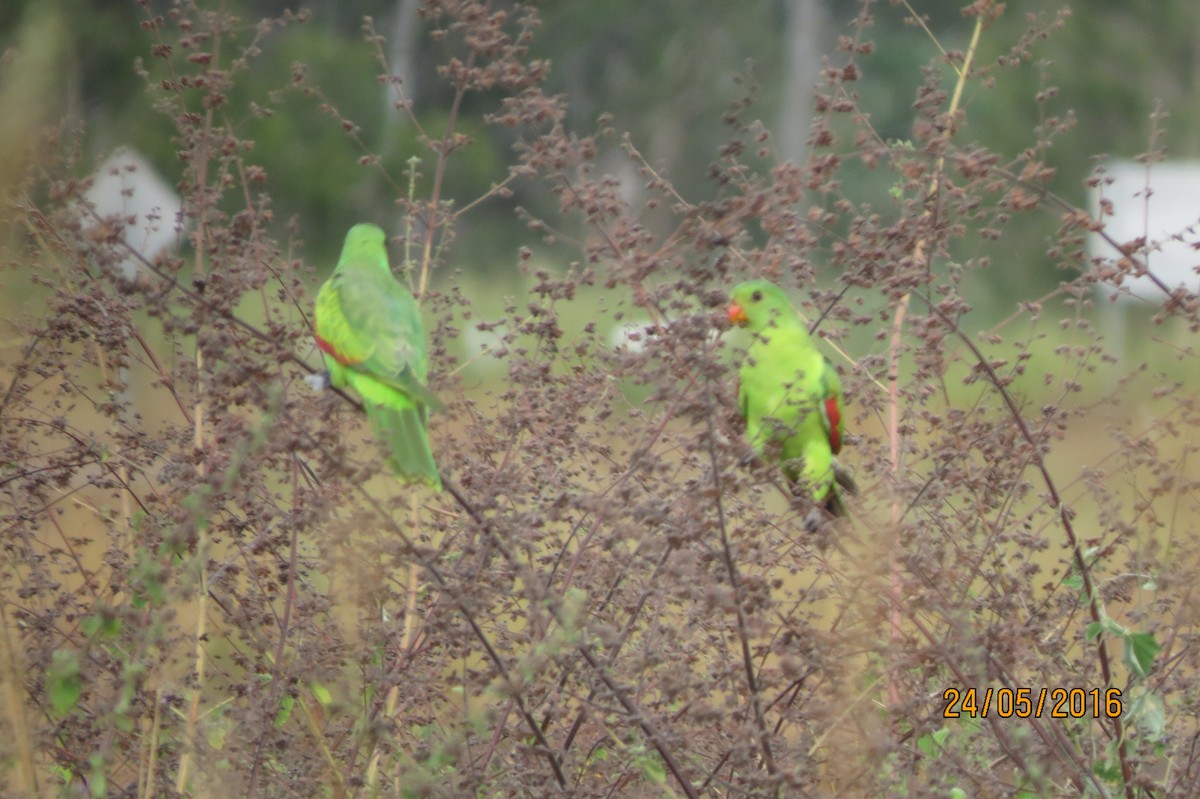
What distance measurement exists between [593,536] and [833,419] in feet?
4.34

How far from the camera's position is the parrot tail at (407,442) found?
10.4ft

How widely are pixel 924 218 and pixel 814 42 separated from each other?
30322 mm

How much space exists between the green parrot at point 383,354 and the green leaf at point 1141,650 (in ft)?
5.28

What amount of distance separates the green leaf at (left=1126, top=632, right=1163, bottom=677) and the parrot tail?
62.4 inches

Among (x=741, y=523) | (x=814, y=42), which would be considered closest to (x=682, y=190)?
(x=814, y=42)

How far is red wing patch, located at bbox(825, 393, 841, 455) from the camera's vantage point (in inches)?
165

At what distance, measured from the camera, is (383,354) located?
11.2ft

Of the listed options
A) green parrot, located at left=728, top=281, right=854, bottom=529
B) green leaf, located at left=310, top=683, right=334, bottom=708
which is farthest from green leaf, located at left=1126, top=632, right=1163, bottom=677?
green leaf, located at left=310, top=683, right=334, bottom=708

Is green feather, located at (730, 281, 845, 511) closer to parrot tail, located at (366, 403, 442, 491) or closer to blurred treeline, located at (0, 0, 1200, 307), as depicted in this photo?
parrot tail, located at (366, 403, 442, 491)

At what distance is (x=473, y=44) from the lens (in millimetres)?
3076

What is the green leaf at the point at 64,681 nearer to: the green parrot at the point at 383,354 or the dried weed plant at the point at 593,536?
the dried weed plant at the point at 593,536

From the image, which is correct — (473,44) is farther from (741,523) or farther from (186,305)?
(741,523)

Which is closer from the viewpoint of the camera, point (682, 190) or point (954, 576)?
point (954, 576)

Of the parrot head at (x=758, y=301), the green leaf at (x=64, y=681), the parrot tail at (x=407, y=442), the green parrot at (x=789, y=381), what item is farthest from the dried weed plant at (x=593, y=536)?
the parrot head at (x=758, y=301)
